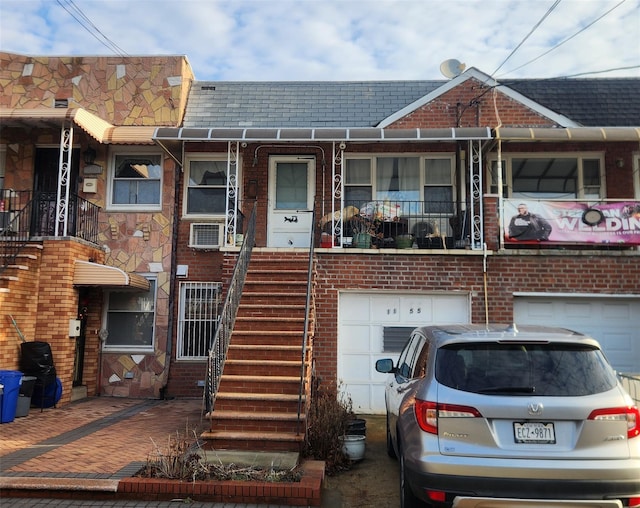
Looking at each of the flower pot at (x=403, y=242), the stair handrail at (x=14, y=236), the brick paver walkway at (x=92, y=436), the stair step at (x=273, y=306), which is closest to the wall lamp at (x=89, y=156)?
the stair handrail at (x=14, y=236)

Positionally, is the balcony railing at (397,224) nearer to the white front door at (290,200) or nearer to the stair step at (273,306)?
the white front door at (290,200)

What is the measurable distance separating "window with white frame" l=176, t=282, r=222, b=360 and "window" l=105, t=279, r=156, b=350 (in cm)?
67

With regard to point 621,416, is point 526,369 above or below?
above

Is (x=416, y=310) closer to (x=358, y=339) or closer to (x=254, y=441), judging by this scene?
(x=358, y=339)

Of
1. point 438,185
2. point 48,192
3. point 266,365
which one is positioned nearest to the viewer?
point 266,365

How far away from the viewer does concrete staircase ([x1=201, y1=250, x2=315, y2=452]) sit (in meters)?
6.53

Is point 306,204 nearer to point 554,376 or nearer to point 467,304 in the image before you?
point 467,304

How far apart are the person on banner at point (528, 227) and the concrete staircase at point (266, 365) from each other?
3953mm

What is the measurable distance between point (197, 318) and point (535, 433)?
867cm

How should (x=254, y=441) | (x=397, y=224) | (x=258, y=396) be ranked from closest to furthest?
(x=254, y=441) < (x=258, y=396) < (x=397, y=224)

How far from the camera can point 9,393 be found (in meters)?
8.30

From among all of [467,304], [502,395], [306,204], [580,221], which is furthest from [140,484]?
[580,221]

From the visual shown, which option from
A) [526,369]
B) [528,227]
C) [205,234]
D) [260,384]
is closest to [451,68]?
[528,227]

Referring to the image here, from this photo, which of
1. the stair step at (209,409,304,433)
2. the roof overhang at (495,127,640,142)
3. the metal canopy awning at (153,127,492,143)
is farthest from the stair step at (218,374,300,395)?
the roof overhang at (495,127,640,142)
